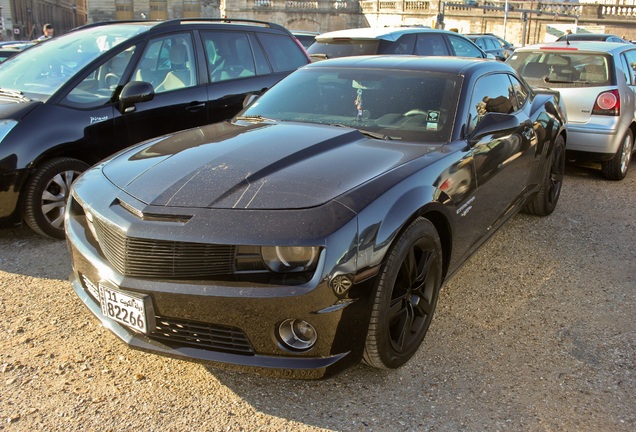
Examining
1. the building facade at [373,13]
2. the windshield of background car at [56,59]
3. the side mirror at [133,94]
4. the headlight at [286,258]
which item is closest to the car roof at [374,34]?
the windshield of background car at [56,59]

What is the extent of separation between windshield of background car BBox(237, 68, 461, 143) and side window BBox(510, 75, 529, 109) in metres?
1.22

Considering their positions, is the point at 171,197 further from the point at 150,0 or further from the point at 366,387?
the point at 150,0

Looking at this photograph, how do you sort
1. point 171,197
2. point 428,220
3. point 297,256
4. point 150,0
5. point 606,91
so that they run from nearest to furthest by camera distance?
point 297,256 < point 171,197 < point 428,220 < point 606,91 < point 150,0

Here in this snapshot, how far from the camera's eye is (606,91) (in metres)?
Answer: 6.81

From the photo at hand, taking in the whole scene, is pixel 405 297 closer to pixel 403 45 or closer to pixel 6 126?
pixel 6 126

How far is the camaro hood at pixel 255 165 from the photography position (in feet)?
8.81

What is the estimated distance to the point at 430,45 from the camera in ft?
30.5

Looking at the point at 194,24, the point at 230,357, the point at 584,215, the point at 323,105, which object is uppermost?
the point at 194,24

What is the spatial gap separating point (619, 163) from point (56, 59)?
6.34m

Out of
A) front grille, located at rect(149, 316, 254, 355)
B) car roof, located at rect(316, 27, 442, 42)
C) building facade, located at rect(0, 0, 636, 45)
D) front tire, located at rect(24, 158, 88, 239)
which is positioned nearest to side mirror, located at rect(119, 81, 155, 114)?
front tire, located at rect(24, 158, 88, 239)

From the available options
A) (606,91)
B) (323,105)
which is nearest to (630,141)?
(606,91)

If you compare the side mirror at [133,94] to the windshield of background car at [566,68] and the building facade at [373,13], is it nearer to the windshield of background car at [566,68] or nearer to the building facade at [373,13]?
the windshield of background car at [566,68]

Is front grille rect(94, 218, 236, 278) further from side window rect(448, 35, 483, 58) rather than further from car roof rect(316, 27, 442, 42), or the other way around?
side window rect(448, 35, 483, 58)

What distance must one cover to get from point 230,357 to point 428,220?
124cm
